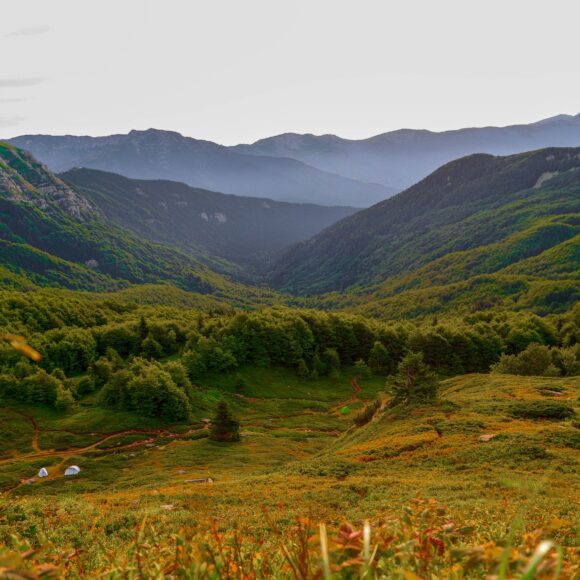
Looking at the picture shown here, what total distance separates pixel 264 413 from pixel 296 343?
29396mm

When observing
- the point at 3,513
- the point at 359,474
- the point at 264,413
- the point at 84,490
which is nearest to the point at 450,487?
the point at 359,474

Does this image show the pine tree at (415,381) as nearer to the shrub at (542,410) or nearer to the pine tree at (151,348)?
the shrub at (542,410)

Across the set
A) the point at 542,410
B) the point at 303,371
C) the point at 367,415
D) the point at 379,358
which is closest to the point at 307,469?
the point at 367,415

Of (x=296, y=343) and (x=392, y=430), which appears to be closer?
A: (x=392, y=430)

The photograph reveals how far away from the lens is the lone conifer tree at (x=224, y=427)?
61.8 metres

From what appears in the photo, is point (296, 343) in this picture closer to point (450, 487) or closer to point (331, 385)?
point (331, 385)

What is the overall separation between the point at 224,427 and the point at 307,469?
29.4 meters

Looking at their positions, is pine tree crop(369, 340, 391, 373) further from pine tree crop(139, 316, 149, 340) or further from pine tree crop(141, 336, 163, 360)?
pine tree crop(139, 316, 149, 340)

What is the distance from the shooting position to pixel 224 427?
6188 centimetres

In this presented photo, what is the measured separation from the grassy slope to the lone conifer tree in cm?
245

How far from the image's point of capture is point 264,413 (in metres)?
83.9

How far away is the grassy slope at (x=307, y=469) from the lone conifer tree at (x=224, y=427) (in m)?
2.45

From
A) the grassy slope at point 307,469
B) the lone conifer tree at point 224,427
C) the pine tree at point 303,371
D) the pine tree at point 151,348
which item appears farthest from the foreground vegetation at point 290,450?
the lone conifer tree at point 224,427

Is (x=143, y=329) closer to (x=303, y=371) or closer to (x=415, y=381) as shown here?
(x=303, y=371)
